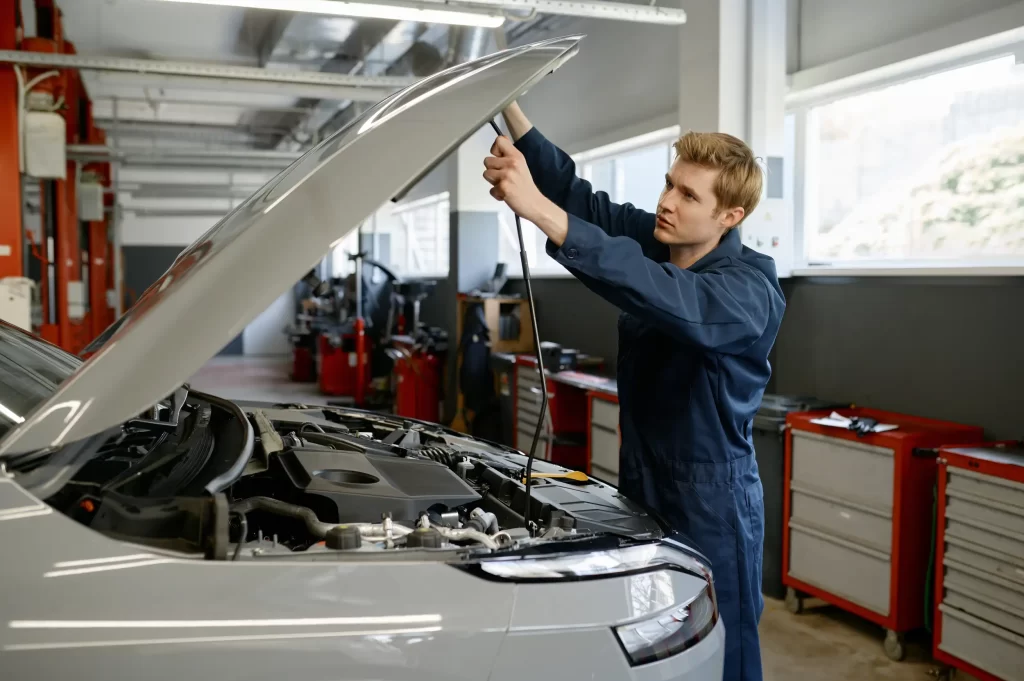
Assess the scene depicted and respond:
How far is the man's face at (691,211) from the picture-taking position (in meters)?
1.65

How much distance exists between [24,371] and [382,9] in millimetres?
2410

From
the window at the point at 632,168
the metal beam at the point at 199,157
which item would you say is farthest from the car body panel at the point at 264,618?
the metal beam at the point at 199,157

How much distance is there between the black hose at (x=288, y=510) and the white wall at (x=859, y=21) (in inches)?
125

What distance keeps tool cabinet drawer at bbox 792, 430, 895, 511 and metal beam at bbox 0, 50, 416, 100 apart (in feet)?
12.0

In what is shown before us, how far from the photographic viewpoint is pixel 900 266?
3.67 meters

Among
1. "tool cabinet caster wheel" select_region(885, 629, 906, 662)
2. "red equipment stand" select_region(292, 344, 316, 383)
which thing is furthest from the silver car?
"red equipment stand" select_region(292, 344, 316, 383)

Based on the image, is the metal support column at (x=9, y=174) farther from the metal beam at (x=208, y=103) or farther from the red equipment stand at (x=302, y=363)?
the red equipment stand at (x=302, y=363)

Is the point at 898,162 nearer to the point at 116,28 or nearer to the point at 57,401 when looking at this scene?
the point at 57,401

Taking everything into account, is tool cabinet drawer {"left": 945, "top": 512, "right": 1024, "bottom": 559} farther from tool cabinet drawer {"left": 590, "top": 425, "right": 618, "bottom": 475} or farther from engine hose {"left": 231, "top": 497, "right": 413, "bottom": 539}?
engine hose {"left": 231, "top": 497, "right": 413, "bottom": 539}

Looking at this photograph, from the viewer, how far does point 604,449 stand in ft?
15.2

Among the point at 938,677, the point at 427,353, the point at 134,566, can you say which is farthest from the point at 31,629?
the point at 427,353

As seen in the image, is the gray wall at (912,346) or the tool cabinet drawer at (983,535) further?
the gray wall at (912,346)

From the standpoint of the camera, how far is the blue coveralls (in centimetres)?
151

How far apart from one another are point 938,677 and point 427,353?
17.3ft
